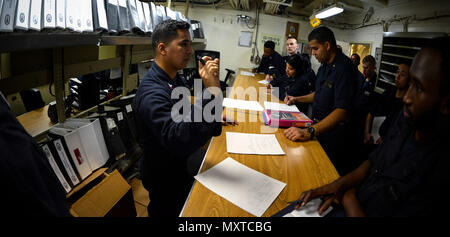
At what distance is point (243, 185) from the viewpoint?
94 centimetres

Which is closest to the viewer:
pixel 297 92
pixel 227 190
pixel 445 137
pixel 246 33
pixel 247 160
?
pixel 445 137

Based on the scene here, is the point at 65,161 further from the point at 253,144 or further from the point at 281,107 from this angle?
the point at 281,107

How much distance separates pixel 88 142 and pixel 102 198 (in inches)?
16.0

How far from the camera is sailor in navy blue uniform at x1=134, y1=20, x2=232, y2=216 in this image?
36.7 inches

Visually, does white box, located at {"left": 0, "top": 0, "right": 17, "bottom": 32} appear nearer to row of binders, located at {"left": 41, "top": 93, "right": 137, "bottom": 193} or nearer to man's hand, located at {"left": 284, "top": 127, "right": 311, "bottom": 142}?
row of binders, located at {"left": 41, "top": 93, "right": 137, "bottom": 193}

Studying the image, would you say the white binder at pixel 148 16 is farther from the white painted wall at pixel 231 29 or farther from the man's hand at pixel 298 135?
the white painted wall at pixel 231 29

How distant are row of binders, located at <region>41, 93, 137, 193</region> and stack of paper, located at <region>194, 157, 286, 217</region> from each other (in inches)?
37.9

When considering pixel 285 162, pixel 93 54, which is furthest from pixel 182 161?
pixel 93 54

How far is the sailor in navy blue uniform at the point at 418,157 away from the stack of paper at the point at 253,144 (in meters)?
0.43

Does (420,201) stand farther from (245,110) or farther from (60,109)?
(60,109)

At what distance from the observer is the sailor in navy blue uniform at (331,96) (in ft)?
4.88

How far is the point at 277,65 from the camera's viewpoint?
15.1ft

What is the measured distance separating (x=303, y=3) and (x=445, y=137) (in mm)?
5955

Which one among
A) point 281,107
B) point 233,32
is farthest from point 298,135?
point 233,32
